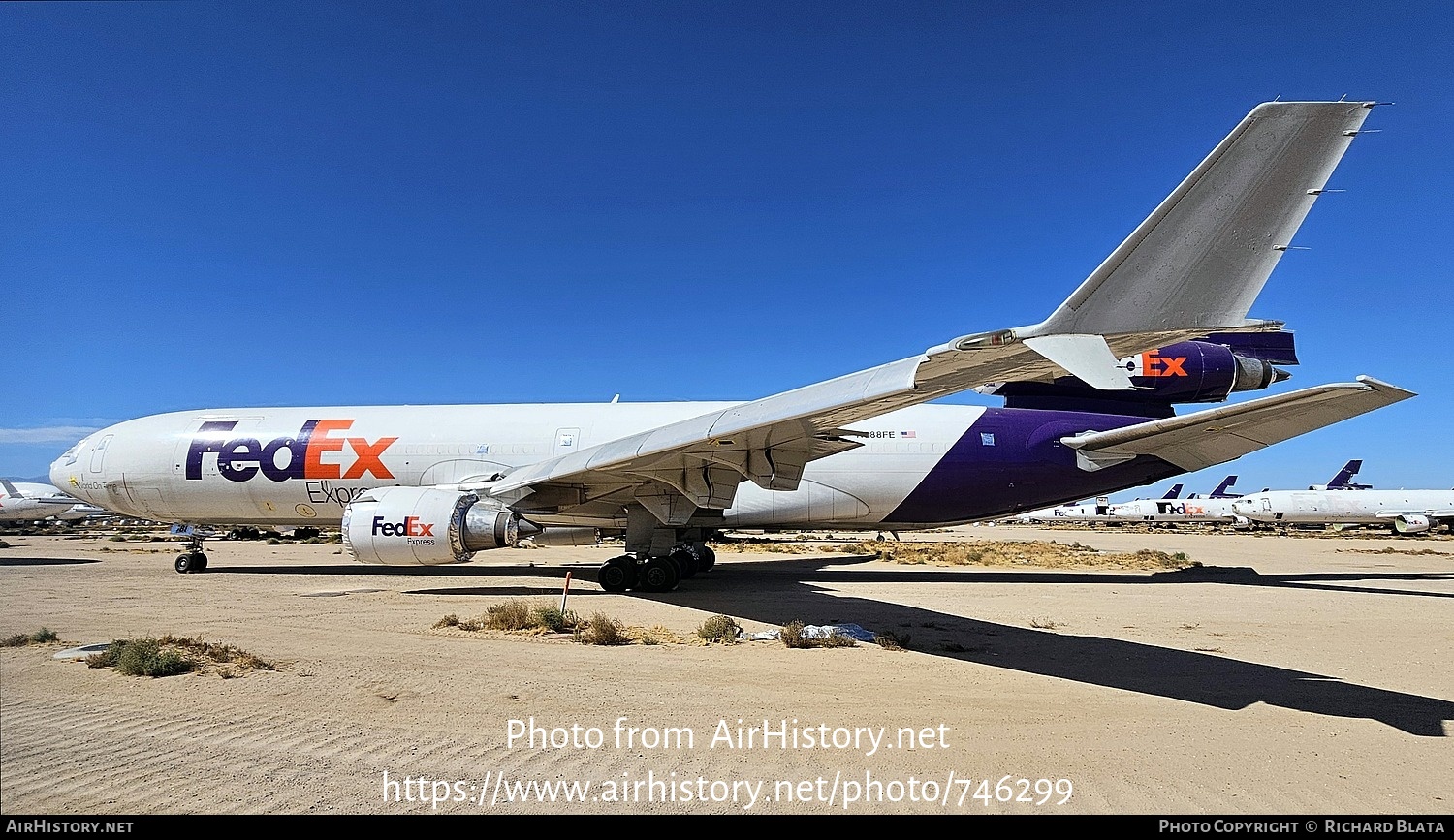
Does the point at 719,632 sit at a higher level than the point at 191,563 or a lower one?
lower

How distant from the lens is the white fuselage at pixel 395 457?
49.9 feet

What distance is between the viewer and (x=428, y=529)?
35.3 ft

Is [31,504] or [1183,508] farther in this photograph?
[1183,508]

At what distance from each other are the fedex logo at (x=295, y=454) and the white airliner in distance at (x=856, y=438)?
43 millimetres

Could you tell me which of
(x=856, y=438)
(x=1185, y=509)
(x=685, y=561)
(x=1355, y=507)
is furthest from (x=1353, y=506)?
(x=685, y=561)

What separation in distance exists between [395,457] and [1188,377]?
655 inches

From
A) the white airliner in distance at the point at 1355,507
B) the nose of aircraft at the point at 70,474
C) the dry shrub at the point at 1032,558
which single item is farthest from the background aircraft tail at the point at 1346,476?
the nose of aircraft at the point at 70,474

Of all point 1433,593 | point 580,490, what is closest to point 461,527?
point 580,490

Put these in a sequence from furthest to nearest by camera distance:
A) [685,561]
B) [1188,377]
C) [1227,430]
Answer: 1. [1188,377]
2. [685,561]
3. [1227,430]

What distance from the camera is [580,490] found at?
456 inches

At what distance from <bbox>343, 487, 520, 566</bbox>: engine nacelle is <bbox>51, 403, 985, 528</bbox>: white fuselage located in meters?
3.69

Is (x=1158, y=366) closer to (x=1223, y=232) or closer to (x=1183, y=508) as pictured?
(x=1223, y=232)

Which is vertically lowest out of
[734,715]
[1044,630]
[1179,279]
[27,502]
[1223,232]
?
[1044,630]

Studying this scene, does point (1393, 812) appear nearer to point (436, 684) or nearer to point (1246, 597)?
point (436, 684)
